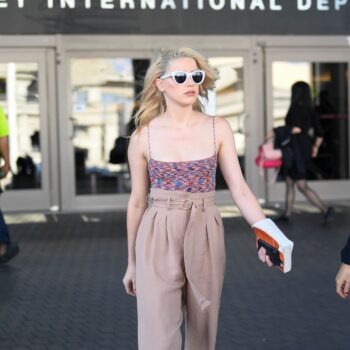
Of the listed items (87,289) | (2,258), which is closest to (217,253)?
(87,289)

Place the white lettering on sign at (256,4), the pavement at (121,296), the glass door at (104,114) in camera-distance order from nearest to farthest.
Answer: the pavement at (121,296), the white lettering on sign at (256,4), the glass door at (104,114)

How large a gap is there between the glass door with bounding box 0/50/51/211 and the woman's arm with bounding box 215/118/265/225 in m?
7.60

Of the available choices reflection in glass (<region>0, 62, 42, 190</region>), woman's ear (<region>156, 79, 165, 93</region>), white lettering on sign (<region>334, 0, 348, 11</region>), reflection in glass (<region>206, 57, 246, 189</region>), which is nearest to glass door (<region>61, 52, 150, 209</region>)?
reflection in glass (<region>0, 62, 42, 190</region>)

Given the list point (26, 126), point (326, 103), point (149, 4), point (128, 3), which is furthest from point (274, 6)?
point (26, 126)

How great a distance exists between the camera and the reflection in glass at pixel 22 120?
11.0m

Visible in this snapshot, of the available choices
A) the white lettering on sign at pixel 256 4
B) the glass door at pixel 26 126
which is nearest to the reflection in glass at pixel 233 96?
the glass door at pixel 26 126

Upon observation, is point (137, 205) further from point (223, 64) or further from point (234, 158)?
point (223, 64)

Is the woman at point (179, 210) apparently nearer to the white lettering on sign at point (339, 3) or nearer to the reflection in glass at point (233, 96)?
the white lettering on sign at point (339, 3)

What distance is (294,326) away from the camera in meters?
5.44

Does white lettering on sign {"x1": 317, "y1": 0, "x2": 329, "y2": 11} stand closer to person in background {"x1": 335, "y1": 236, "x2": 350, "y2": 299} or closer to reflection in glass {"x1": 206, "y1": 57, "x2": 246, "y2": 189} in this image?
reflection in glass {"x1": 206, "y1": 57, "x2": 246, "y2": 189}

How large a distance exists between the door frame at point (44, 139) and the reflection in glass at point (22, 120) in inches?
3.4

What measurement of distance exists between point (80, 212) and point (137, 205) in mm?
7415

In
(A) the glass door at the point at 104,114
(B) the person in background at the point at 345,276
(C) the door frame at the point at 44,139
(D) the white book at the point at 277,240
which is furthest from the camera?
(A) the glass door at the point at 104,114

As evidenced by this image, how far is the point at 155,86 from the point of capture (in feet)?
12.4
